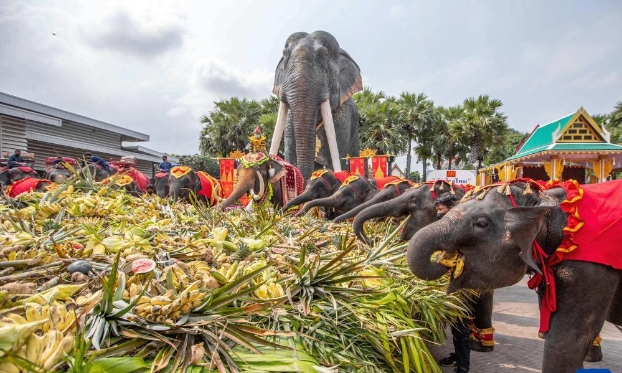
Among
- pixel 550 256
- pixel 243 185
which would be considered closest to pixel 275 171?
pixel 243 185

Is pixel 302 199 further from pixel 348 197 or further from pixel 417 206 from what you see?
pixel 417 206

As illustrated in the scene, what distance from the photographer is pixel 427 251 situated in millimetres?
2447

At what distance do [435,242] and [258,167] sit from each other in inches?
191

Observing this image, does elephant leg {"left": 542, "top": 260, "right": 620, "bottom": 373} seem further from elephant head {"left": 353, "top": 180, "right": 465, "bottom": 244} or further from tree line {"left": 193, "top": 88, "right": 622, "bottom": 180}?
tree line {"left": 193, "top": 88, "right": 622, "bottom": 180}

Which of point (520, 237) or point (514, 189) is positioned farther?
point (514, 189)

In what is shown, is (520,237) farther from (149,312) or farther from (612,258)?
(149,312)

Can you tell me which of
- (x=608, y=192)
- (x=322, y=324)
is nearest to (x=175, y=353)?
(x=322, y=324)

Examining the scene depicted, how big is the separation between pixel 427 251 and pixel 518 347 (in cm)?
290

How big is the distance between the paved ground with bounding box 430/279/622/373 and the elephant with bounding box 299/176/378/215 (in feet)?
7.48

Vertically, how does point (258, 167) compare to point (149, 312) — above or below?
above

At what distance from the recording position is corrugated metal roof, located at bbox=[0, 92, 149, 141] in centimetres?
1577

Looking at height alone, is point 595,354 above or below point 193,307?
below

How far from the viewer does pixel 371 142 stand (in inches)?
1126

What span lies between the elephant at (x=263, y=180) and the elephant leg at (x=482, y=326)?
A: 3.52 metres
